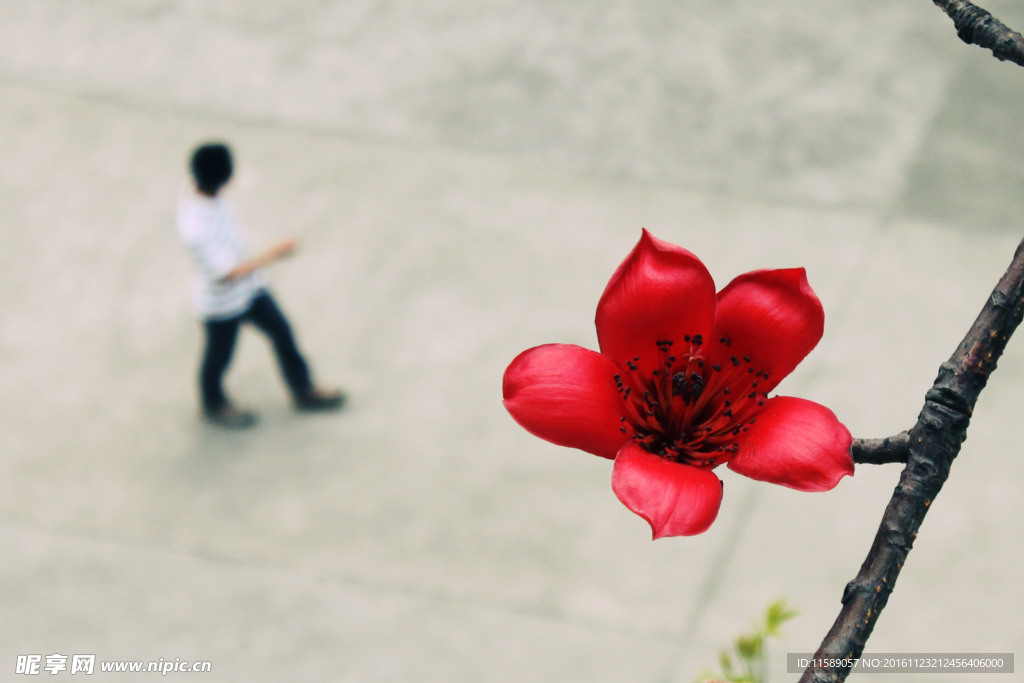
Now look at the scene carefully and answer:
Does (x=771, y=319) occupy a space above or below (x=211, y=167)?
below

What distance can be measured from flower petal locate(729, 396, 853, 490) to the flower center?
7 centimetres

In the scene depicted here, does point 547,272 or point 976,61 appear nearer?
point 547,272

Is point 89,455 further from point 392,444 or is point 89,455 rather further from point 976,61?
point 976,61

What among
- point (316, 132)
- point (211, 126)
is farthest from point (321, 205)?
point (211, 126)

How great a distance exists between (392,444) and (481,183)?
1.72 metres

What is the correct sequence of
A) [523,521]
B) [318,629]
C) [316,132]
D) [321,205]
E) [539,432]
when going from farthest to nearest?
[316,132]
[321,205]
[523,521]
[318,629]
[539,432]

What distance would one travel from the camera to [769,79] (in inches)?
256

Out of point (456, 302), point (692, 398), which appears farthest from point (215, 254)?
point (692, 398)

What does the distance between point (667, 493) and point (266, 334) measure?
399 centimetres

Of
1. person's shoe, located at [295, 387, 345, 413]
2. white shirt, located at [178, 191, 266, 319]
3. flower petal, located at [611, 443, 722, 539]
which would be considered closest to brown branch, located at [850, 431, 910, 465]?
flower petal, located at [611, 443, 722, 539]

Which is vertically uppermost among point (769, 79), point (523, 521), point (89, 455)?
point (769, 79)

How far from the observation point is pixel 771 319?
39.8 inches

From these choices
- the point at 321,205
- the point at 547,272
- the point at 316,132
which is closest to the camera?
the point at 547,272

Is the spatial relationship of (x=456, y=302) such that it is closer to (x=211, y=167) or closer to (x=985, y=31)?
Answer: (x=211, y=167)
